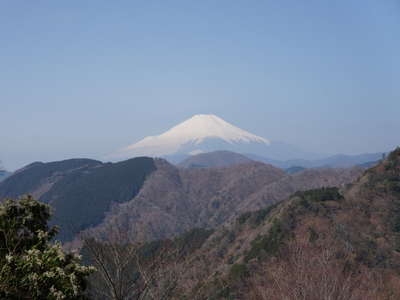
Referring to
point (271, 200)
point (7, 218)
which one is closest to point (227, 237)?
point (7, 218)

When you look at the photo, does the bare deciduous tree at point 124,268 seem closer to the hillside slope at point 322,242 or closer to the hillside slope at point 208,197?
the hillside slope at point 322,242

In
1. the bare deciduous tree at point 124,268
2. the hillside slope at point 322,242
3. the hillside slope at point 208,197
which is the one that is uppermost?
the bare deciduous tree at point 124,268

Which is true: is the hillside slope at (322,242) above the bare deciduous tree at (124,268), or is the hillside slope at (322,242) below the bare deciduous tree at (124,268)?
below

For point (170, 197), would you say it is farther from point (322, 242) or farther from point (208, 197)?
point (322, 242)

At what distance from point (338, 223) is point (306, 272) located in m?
33.8

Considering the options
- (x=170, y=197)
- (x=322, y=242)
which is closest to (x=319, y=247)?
(x=322, y=242)

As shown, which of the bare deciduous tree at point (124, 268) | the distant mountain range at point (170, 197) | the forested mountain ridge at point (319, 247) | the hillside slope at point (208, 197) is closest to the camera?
the bare deciduous tree at point (124, 268)

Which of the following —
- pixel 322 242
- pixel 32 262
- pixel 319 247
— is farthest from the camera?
pixel 322 242

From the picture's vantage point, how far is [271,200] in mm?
151500

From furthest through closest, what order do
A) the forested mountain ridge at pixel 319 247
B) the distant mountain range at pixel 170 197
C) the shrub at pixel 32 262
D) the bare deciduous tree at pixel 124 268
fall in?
1. the distant mountain range at pixel 170 197
2. the forested mountain ridge at pixel 319 247
3. the bare deciduous tree at pixel 124 268
4. the shrub at pixel 32 262

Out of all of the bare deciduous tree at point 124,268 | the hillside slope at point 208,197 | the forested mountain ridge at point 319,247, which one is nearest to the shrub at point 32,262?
the bare deciduous tree at point 124,268

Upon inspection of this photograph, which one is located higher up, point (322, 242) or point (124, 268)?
point (124, 268)

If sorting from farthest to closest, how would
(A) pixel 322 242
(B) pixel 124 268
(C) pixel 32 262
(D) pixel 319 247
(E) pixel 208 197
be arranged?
(E) pixel 208 197 < (A) pixel 322 242 < (D) pixel 319 247 < (B) pixel 124 268 < (C) pixel 32 262

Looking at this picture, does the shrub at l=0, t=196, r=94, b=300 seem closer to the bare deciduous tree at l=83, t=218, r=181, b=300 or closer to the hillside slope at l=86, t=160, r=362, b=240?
the bare deciduous tree at l=83, t=218, r=181, b=300
